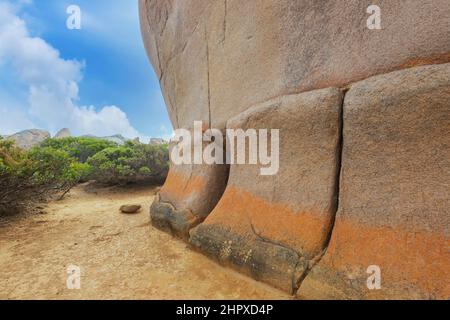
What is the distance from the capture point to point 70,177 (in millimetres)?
7117

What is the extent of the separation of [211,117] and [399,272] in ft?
11.1

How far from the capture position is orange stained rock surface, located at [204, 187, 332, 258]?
2.54m

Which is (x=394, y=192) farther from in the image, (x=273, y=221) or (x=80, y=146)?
(x=80, y=146)

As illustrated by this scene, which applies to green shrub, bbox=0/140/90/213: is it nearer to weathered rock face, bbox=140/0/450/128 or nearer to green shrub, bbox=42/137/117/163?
weathered rock face, bbox=140/0/450/128

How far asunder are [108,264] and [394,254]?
3152 mm

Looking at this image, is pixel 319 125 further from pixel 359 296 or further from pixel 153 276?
pixel 153 276

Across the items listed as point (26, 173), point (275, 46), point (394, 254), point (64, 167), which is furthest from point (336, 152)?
point (64, 167)

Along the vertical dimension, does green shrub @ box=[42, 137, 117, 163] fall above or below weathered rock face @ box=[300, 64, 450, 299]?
above

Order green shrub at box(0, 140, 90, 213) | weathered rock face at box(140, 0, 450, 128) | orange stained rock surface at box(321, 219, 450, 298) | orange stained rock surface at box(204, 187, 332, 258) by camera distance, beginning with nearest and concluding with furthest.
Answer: orange stained rock surface at box(321, 219, 450, 298), weathered rock face at box(140, 0, 450, 128), orange stained rock surface at box(204, 187, 332, 258), green shrub at box(0, 140, 90, 213)

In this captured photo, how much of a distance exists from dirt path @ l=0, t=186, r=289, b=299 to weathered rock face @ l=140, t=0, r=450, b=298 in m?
0.29

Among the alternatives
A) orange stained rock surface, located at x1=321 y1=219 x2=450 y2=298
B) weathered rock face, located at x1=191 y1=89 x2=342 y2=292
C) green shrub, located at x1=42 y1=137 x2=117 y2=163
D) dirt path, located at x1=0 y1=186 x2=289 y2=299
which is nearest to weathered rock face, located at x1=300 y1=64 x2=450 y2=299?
orange stained rock surface, located at x1=321 y1=219 x2=450 y2=298

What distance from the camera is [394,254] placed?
204 cm

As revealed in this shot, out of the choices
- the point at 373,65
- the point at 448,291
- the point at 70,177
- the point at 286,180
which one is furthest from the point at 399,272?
the point at 70,177

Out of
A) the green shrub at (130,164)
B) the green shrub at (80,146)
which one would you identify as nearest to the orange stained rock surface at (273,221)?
the green shrub at (130,164)
